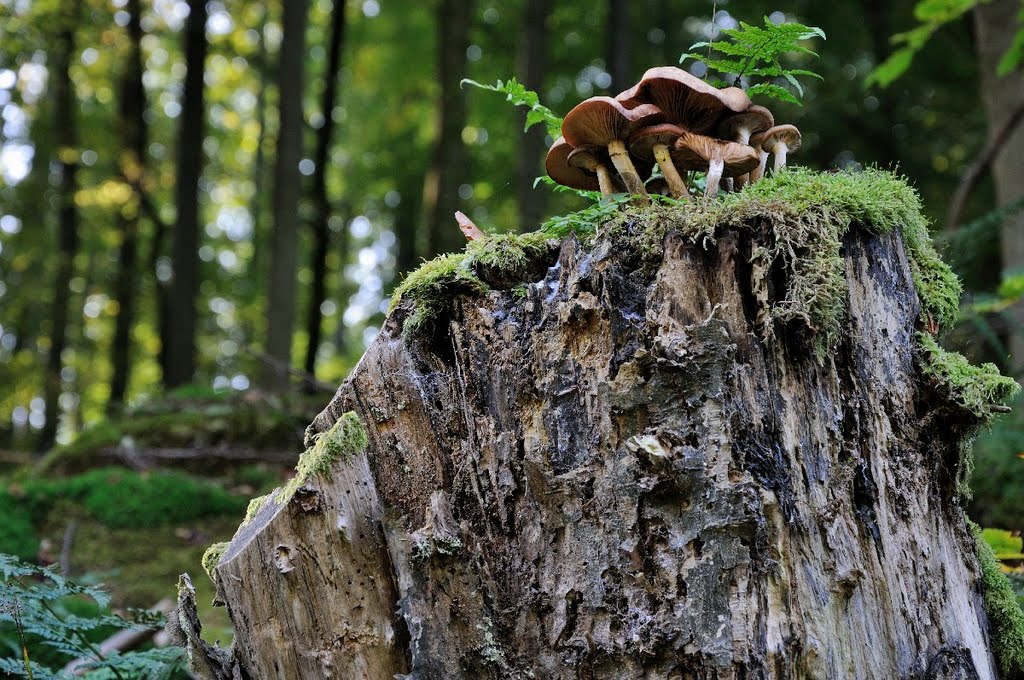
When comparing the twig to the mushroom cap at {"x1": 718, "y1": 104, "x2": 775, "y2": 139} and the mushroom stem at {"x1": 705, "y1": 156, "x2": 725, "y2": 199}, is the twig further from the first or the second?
the mushroom stem at {"x1": 705, "y1": 156, "x2": 725, "y2": 199}

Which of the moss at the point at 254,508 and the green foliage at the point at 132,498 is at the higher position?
the green foliage at the point at 132,498

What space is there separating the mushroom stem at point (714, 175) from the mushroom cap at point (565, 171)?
48 centimetres

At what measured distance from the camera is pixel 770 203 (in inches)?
87.4

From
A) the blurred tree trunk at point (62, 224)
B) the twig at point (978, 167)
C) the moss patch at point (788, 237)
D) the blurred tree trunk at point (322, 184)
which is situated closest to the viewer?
the moss patch at point (788, 237)

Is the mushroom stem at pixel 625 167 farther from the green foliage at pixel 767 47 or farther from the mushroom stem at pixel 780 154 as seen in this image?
the mushroom stem at pixel 780 154

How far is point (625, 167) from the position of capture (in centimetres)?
254

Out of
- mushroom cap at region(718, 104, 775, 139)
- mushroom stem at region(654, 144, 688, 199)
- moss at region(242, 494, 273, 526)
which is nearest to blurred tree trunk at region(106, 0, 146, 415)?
moss at region(242, 494, 273, 526)

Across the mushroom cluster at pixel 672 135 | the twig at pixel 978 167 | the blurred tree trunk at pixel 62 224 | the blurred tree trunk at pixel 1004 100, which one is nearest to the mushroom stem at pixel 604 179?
the mushroom cluster at pixel 672 135

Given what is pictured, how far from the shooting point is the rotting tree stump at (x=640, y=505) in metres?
2.01

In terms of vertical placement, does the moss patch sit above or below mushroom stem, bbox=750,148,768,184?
below

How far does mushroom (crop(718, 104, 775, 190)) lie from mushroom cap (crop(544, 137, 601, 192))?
0.50m

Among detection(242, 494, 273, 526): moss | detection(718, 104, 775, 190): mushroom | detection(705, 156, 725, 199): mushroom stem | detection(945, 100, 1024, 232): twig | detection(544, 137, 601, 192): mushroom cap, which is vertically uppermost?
detection(945, 100, 1024, 232): twig

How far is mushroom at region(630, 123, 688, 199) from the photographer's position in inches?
95.2

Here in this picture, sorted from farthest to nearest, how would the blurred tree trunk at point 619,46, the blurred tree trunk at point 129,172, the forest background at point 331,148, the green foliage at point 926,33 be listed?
the blurred tree trunk at point 129,172, the blurred tree trunk at point 619,46, the forest background at point 331,148, the green foliage at point 926,33
